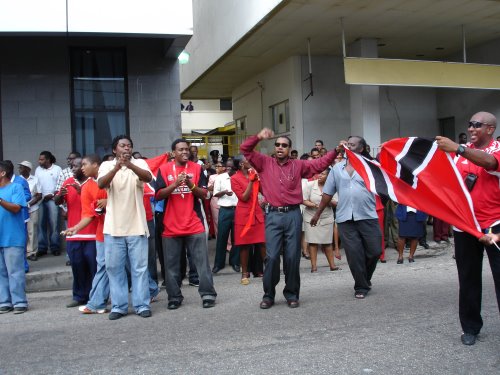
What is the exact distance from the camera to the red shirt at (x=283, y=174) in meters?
6.71

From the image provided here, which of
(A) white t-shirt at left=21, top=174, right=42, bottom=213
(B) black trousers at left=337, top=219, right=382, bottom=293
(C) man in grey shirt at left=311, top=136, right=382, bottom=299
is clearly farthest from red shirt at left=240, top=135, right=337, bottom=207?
(A) white t-shirt at left=21, top=174, right=42, bottom=213

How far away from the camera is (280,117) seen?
57.0 feet

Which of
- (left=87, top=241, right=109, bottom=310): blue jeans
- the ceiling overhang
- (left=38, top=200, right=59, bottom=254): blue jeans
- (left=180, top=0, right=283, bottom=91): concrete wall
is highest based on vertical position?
(left=180, top=0, right=283, bottom=91): concrete wall

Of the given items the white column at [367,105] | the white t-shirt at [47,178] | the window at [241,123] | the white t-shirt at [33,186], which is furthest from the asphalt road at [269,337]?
the window at [241,123]

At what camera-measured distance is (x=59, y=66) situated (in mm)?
11867

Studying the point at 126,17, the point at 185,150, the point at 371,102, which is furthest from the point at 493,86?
the point at 185,150

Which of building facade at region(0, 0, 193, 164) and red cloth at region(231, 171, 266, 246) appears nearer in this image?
red cloth at region(231, 171, 266, 246)

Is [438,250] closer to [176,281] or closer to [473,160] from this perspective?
[176,281]

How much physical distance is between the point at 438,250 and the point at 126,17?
7288 millimetres

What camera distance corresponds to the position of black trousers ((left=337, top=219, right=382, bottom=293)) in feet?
23.5

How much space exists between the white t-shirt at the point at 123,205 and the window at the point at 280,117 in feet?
34.0

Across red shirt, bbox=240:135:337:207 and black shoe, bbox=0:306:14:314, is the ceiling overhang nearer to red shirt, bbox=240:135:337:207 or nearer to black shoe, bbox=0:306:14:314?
red shirt, bbox=240:135:337:207

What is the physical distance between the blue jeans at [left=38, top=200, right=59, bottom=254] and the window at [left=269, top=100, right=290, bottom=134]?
309 inches

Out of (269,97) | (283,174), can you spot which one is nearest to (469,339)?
(283,174)
